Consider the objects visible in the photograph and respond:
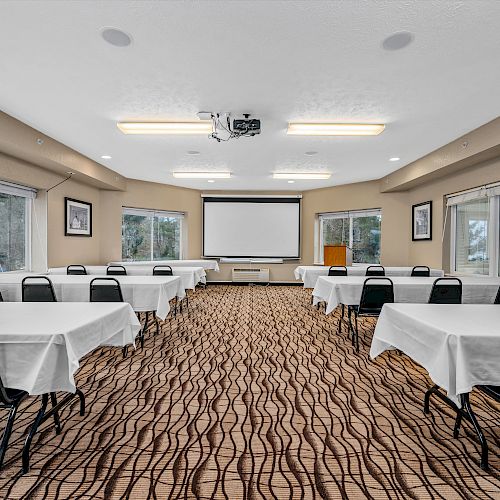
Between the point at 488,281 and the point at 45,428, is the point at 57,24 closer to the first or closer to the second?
the point at 45,428

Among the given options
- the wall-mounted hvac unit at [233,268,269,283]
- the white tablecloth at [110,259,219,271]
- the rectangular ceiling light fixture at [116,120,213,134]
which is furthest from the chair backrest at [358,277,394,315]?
the wall-mounted hvac unit at [233,268,269,283]

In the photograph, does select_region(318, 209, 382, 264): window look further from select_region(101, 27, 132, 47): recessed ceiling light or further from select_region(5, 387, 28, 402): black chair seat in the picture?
select_region(5, 387, 28, 402): black chair seat

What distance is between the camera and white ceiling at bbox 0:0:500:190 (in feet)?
7.78

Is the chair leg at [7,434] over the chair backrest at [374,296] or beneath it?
beneath

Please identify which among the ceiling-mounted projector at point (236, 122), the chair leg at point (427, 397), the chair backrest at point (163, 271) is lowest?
the chair leg at point (427, 397)

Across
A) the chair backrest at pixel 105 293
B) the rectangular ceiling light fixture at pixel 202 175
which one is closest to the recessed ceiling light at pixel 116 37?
the chair backrest at pixel 105 293

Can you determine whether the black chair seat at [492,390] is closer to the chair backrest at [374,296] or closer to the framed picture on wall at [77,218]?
the chair backrest at [374,296]

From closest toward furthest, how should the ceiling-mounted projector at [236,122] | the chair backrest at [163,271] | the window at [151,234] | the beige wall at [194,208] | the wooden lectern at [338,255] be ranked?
the ceiling-mounted projector at [236,122] → the chair backrest at [163,271] → the beige wall at [194,208] → the wooden lectern at [338,255] → the window at [151,234]

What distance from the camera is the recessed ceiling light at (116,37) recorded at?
258 centimetres

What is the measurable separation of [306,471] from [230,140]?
4552mm

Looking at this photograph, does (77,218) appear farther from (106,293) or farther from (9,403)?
(9,403)

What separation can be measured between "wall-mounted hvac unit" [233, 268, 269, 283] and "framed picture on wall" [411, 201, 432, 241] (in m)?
4.10

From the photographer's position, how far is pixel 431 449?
2.07 meters

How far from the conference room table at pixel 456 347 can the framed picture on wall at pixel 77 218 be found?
6648 millimetres
